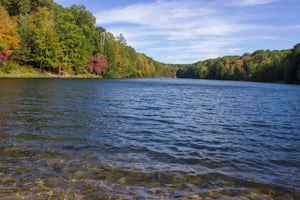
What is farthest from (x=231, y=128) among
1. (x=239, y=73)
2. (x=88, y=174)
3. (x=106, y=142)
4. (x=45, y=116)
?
(x=239, y=73)

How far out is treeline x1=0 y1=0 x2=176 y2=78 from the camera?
63.4 meters

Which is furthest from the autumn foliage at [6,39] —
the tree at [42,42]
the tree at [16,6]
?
the tree at [16,6]

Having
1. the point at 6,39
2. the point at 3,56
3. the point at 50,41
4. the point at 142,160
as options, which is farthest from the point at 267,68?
the point at 142,160

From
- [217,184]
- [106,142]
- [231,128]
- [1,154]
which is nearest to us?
[217,184]

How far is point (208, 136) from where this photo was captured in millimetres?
12984

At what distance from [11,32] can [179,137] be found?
6388cm

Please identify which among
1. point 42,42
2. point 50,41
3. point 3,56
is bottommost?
point 3,56

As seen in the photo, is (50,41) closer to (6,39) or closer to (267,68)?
(6,39)

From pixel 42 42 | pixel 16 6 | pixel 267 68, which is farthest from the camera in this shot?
pixel 267 68

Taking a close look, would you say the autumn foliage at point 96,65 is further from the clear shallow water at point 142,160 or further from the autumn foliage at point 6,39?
the clear shallow water at point 142,160

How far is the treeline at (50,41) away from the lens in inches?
2498

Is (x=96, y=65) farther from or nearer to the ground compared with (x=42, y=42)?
nearer to the ground

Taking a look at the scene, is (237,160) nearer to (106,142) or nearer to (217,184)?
(217,184)

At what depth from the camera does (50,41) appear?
2879 inches
